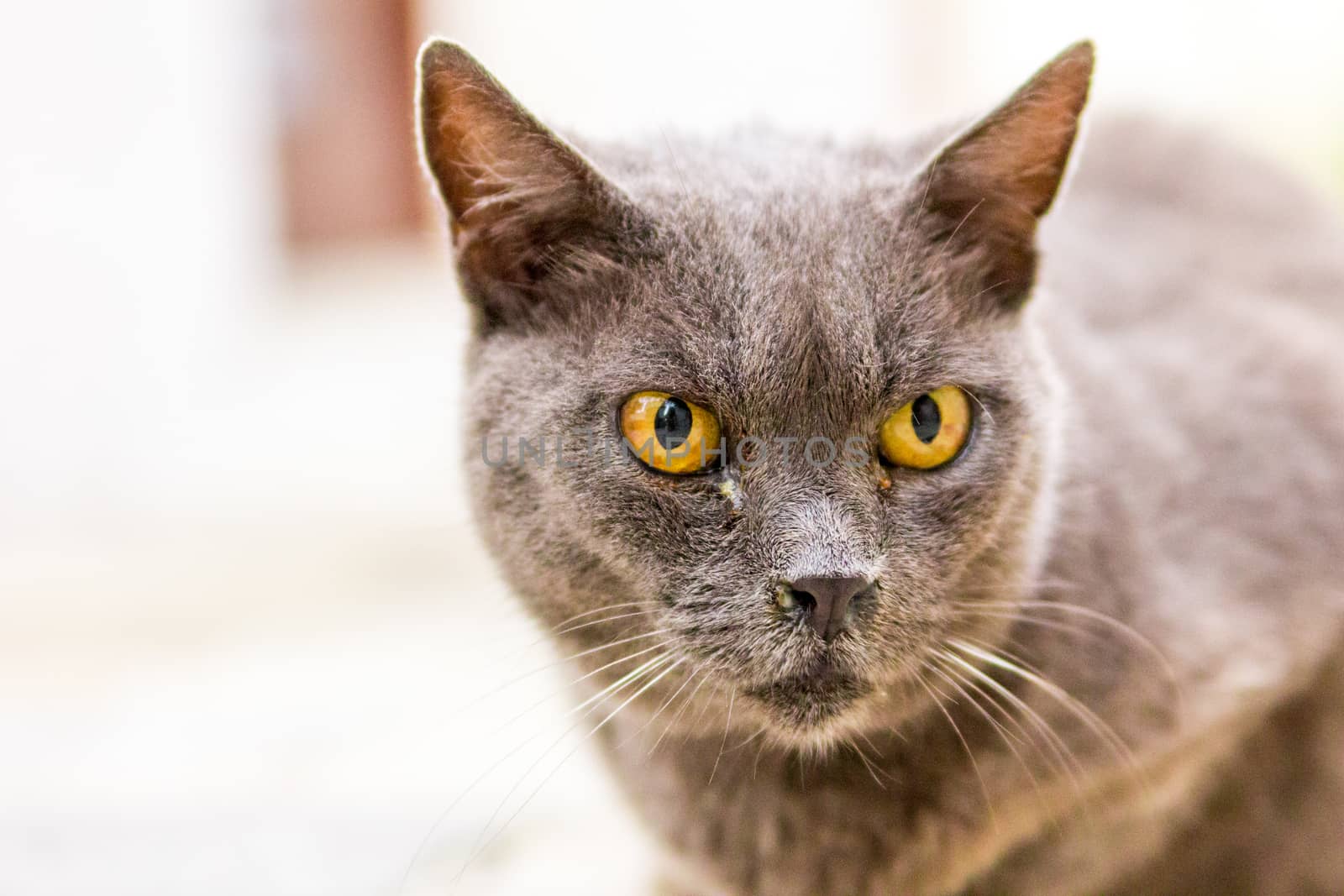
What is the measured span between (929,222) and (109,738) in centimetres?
148

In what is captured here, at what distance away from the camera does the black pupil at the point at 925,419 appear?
102cm

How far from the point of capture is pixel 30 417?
2771 millimetres

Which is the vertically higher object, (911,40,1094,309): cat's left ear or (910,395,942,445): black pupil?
(911,40,1094,309): cat's left ear

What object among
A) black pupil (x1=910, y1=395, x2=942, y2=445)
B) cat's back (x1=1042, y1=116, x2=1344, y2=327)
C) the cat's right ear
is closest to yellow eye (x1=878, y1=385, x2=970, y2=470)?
black pupil (x1=910, y1=395, x2=942, y2=445)

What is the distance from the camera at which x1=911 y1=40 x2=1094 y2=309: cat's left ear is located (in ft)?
3.31

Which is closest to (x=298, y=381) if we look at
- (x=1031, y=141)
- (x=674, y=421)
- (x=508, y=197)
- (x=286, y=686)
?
(x=286, y=686)

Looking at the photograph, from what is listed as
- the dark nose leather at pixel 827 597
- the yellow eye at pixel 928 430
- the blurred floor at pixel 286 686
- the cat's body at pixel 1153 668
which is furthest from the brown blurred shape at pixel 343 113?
the dark nose leather at pixel 827 597

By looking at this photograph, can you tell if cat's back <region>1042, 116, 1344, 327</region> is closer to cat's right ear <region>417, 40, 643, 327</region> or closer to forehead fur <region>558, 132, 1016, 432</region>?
forehead fur <region>558, 132, 1016, 432</region>

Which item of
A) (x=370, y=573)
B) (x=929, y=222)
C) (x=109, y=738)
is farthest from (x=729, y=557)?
(x=370, y=573)

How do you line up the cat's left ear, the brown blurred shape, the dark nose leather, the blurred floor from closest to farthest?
1. the dark nose leather
2. the cat's left ear
3. the blurred floor
4. the brown blurred shape

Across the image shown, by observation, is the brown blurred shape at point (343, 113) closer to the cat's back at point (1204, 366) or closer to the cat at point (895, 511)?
the cat's back at point (1204, 366)

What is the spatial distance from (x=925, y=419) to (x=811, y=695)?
0.27m

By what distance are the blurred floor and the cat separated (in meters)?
0.24

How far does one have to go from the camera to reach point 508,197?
1.04m
